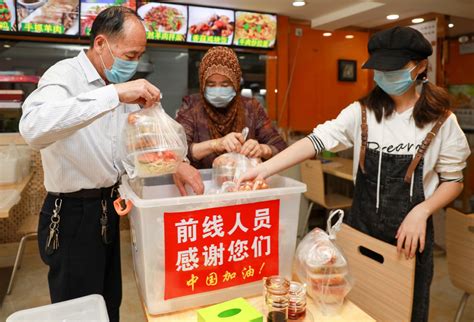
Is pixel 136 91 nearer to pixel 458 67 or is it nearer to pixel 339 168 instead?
pixel 339 168

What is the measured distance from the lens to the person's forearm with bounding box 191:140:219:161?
57.6 inches

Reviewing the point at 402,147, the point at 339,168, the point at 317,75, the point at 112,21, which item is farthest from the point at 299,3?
the point at 112,21

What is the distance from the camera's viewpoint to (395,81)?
4.59 ft

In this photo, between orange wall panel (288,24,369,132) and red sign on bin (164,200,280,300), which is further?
orange wall panel (288,24,369,132)

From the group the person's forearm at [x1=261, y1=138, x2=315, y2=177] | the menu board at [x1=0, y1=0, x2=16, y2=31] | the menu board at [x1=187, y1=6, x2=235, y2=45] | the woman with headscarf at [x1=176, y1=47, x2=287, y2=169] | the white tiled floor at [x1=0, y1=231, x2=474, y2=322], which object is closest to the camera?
the person's forearm at [x1=261, y1=138, x2=315, y2=177]

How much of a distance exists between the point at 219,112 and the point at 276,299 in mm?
1017

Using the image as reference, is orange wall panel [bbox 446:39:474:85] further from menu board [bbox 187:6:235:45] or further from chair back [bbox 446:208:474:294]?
chair back [bbox 446:208:474:294]

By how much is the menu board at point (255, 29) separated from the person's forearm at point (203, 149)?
9.78 feet

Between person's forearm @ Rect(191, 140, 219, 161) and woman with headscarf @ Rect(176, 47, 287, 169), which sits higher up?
woman with headscarf @ Rect(176, 47, 287, 169)

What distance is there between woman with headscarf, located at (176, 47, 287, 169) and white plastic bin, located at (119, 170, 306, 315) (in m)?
0.53

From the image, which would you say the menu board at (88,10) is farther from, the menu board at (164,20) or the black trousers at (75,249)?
the black trousers at (75,249)

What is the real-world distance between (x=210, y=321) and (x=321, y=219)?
386cm

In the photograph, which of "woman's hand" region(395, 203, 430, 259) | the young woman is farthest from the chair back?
"woman's hand" region(395, 203, 430, 259)

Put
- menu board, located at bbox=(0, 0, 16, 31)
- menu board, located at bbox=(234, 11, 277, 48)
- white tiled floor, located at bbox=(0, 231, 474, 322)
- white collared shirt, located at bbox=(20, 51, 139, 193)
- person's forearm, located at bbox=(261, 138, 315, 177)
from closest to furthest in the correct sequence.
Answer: white collared shirt, located at bbox=(20, 51, 139, 193) → person's forearm, located at bbox=(261, 138, 315, 177) → white tiled floor, located at bbox=(0, 231, 474, 322) → menu board, located at bbox=(0, 0, 16, 31) → menu board, located at bbox=(234, 11, 277, 48)
